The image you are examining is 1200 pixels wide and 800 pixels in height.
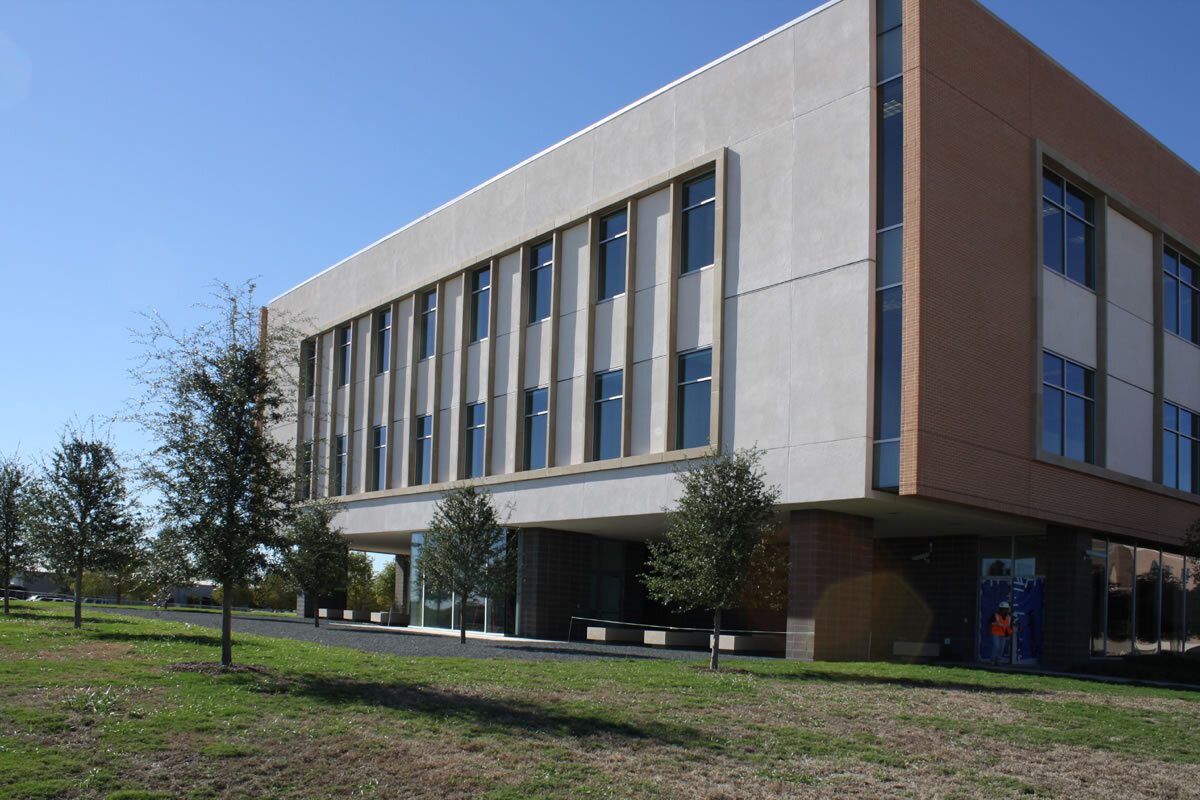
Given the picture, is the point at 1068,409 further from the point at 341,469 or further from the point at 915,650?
the point at 341,469

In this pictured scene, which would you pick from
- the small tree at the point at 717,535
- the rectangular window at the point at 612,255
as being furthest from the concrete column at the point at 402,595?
the small tree at the point at 717,535

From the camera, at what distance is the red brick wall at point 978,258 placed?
23.7 metres

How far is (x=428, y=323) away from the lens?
1599 inches

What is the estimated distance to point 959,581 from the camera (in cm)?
3016

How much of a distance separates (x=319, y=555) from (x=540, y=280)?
12085mm

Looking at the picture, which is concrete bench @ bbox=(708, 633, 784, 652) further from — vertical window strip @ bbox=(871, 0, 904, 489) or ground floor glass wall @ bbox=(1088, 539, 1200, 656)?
ground floor glass wall @ bbox=(1088, 539, 1200, 656)

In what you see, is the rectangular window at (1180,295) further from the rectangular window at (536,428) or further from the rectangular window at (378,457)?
the rectangular window at (378,457)

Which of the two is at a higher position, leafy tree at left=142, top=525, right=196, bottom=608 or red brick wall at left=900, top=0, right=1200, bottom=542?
red brick wall at left=900, top=0, right=1200, bottom=542

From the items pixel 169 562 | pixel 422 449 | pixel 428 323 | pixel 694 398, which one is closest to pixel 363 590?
pixel 422 449

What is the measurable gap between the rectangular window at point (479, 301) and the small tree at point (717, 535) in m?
16.9

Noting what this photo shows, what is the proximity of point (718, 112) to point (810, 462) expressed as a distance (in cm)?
975

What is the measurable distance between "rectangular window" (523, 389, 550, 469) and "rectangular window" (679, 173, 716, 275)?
7034 millimetres

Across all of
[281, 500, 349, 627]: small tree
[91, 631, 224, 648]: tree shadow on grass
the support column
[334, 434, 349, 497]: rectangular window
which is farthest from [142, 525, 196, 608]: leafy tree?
[334, 434, 349, 497]: rectangular window

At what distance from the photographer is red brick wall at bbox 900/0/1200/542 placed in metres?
23.7
